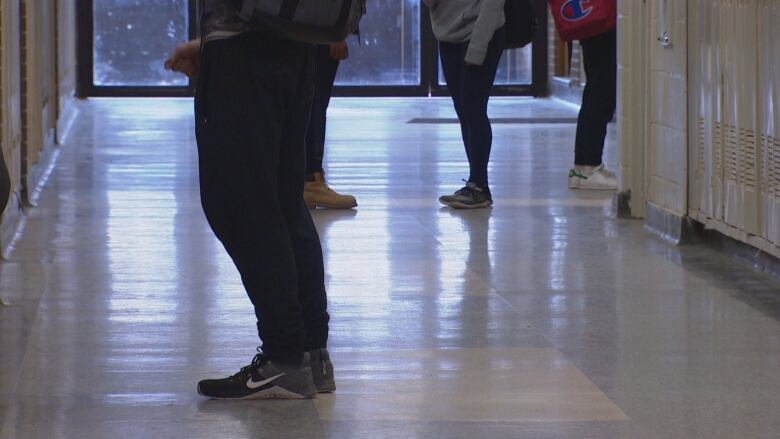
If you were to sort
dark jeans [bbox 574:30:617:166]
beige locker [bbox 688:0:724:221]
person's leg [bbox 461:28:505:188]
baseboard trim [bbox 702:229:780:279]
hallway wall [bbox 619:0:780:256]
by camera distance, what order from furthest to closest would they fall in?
1. dark jeans [bbox 574:30:617:166]
2. person's leg [bbox 461:28:505:188]
3. beige locker [bbox 688:0:724:221]
4. baseboard trim [bbox 702:229:780:279]
5. hallway wall [bbox 619:0:780:256]

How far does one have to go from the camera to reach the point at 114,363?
3.74 meters

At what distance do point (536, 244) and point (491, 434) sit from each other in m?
2.72

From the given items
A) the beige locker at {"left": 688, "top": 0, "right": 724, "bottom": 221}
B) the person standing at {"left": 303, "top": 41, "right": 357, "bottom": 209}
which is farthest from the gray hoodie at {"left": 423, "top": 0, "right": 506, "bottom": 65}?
the beige locker at {"left": 688, "top": 0, "right": 724, "bottom": 221}

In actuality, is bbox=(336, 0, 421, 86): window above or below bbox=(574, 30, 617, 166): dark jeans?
above

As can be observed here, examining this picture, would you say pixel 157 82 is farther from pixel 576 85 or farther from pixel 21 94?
pixel 21 94

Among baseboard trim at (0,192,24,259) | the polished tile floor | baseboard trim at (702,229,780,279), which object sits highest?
baseboard trim at (0,192,24,259)

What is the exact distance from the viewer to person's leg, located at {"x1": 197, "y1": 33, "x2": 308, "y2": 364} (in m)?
3.19

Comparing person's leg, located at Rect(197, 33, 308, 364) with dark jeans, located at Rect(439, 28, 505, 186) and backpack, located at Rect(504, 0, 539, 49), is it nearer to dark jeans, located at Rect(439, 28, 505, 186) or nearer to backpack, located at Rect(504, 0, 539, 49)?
dark jeans, located at Rect(439, 28, 505, 186)

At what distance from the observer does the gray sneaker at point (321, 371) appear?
3445 mm

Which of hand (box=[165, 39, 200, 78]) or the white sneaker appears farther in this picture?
the white sneaker

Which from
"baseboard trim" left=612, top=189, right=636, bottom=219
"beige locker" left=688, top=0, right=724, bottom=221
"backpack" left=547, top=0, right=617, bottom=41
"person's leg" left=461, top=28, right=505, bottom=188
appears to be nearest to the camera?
"beige locker" left=688, top=0, right=724, bottom=221

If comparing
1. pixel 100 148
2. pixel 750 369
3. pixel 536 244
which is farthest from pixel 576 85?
pixel 750 369

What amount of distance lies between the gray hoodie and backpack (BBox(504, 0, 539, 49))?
0.40ft

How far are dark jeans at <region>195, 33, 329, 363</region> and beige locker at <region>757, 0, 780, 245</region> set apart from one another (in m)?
1.96
